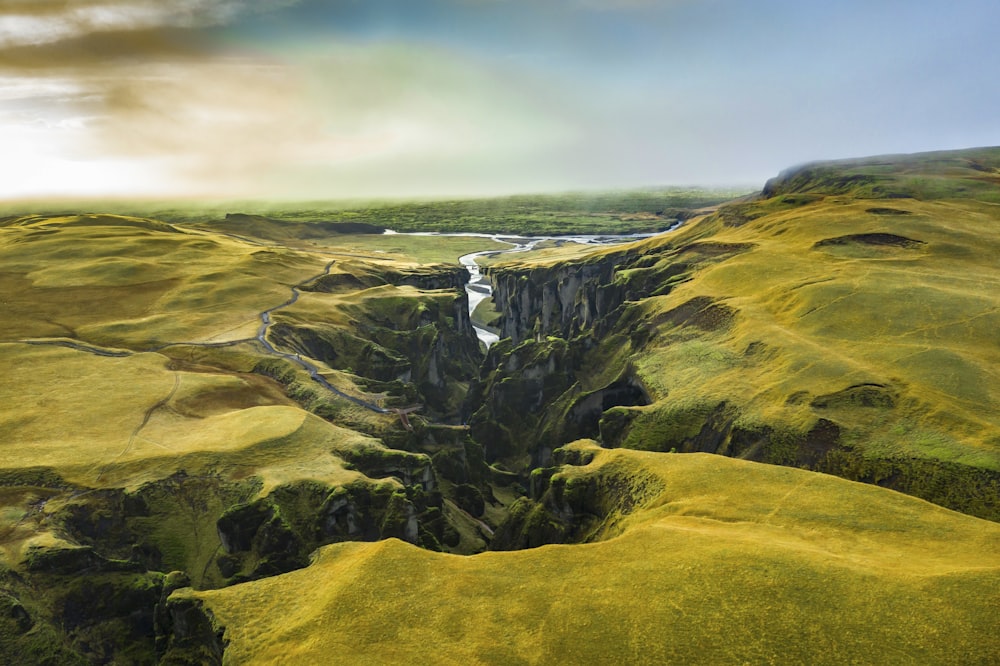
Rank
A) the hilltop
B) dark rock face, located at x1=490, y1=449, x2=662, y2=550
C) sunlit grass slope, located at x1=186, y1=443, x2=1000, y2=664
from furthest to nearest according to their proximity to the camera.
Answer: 1. dark rock face, located at x1=490, y1=449, x2=662, y2=550
2. the hilltop
3. sunlit grass slope, located at x1=186, y1=443, x2=1000, y2=664

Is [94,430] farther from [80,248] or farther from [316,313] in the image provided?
[80,248]

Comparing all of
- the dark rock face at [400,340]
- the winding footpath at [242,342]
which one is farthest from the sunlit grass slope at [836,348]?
the winding footpath at [242,342]

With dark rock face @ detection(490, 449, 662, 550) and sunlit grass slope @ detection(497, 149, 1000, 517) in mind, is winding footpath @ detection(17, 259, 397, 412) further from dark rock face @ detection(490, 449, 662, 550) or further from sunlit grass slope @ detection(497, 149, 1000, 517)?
sunlit grass slope @ detection(497, 149, 1000, 517)

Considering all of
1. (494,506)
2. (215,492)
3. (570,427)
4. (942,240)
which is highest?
(942,240)

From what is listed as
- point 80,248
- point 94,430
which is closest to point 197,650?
point 94,430

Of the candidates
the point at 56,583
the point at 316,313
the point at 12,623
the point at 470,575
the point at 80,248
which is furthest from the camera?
the point at 80,248

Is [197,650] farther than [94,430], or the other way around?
[94,430]

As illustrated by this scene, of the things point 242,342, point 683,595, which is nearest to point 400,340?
A: point 242,342

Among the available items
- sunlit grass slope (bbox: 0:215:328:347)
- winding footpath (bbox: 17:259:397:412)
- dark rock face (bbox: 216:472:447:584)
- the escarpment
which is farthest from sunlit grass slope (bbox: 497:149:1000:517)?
sunlit grass slope (bbox: 0:215:328:347)

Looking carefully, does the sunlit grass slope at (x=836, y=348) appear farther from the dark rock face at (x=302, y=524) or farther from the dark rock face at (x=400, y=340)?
the dark rock face at (x=400, y=340)
